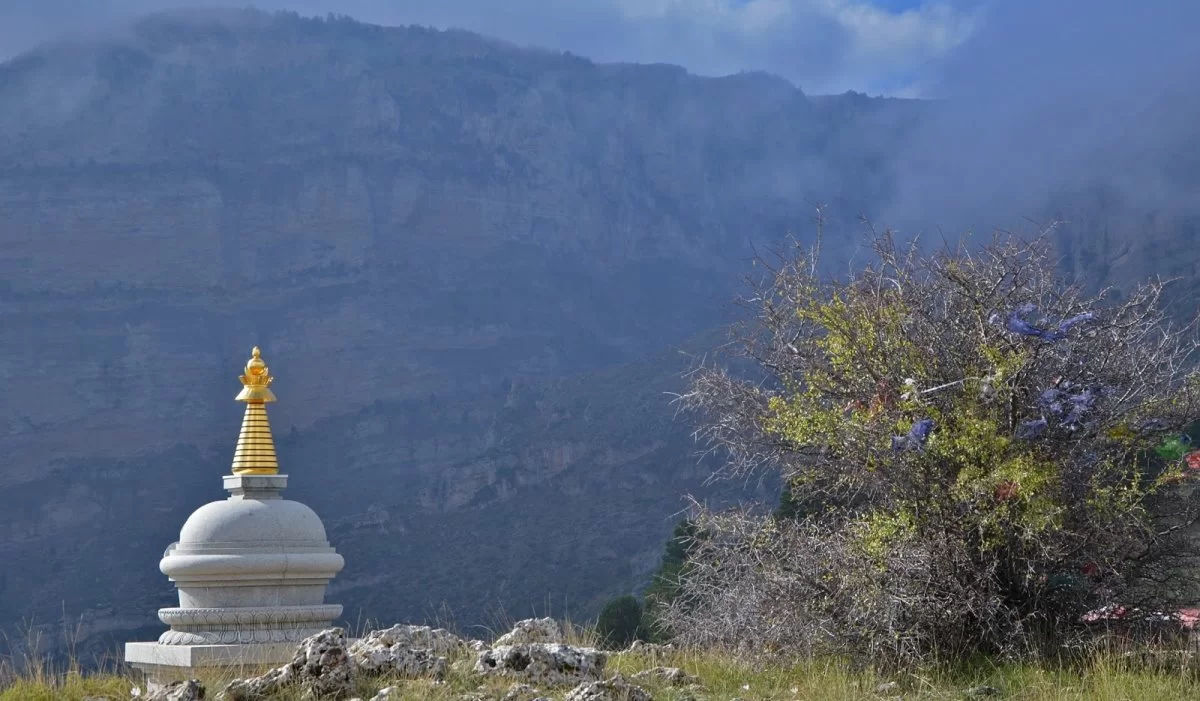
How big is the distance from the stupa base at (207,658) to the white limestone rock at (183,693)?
267 centimetres

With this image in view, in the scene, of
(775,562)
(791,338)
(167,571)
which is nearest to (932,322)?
(791,338)

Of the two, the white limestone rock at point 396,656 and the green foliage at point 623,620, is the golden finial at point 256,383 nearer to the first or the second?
the white limestone rock at point 396,656

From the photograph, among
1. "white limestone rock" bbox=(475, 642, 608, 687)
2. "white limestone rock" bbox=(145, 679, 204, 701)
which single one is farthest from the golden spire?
"white limestone rock" bbox=(475, 642, 608, 687)

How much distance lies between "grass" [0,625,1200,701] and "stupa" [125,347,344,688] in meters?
2.07

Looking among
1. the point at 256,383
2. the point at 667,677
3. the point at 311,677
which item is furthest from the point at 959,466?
the point at 256,383

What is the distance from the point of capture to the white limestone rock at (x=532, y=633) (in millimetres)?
10094

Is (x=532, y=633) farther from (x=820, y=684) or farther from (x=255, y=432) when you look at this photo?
(x=255, y=432)

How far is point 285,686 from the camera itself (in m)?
8.28

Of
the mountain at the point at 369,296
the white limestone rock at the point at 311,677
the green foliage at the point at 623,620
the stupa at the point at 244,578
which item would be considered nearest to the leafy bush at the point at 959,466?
the white limestone rock at the point at 311,677

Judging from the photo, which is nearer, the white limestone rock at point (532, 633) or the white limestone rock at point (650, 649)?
the white limestone rock at point (532, 633)

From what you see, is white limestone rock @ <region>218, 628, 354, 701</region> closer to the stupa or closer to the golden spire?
the stupa

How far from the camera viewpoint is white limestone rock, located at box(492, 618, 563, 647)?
1009 cm

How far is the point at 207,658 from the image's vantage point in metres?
11.9

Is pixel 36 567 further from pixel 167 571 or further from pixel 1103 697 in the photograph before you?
pixel 1103 697
